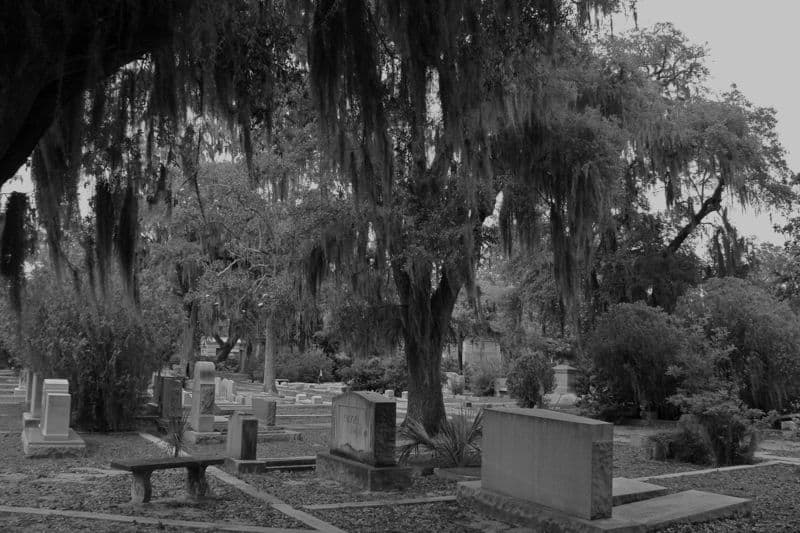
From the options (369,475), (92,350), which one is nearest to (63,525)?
(369,475)

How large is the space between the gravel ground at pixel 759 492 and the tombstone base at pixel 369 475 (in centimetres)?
355

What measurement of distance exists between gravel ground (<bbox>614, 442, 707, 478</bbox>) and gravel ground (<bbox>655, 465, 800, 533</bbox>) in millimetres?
770

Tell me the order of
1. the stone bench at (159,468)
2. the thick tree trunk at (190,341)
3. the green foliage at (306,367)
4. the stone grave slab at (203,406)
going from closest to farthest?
1. the stone bench at (159,468)
2. the stone grave slab at (203,406)
3. the thick tree trunk at (190,341)
4. the green foliage at (306,367)

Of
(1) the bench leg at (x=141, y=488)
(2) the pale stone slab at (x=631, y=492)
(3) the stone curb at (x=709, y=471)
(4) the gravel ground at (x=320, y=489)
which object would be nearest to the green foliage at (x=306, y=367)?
(4) the gravel ground at (x=320, y=489)

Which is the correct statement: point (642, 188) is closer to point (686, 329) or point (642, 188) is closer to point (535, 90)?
point (686, 329)

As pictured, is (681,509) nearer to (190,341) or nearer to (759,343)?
(759,343)

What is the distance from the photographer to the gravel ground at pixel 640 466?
11.3 m

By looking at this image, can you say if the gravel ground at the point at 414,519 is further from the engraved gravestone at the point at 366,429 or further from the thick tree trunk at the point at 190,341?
the thick tree trunk at the point at 190,341

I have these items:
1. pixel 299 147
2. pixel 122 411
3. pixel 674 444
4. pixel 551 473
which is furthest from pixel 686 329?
pixel 122 411

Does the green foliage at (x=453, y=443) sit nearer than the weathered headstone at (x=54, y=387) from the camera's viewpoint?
Yes

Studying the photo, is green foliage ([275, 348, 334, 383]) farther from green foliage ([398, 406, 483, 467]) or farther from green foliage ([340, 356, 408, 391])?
green foliage ([398, 406, 483, 467])

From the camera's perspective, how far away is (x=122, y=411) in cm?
1611

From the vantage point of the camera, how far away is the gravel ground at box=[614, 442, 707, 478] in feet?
37.0

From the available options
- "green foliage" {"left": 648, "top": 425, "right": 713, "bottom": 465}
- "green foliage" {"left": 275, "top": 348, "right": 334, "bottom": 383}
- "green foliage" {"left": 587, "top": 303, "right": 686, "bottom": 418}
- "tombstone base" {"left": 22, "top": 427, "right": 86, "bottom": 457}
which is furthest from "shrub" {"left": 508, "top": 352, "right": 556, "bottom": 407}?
"green foliage" {"left": 275, "top": 348, "right": 334, "bottom": 383}
